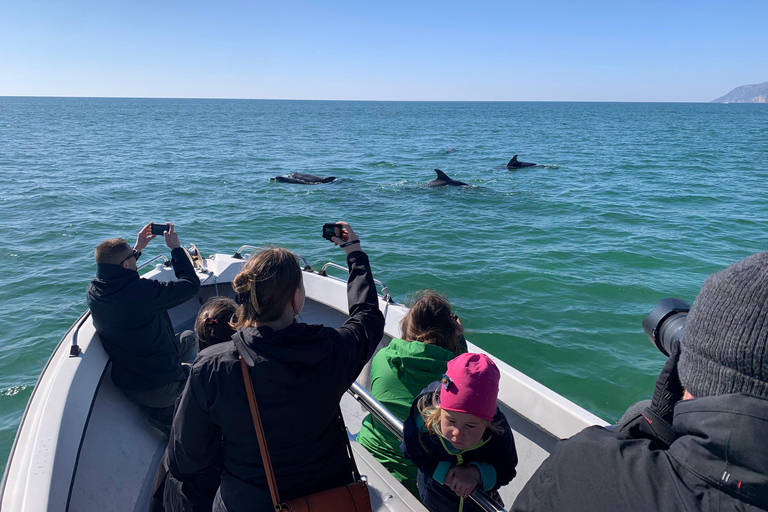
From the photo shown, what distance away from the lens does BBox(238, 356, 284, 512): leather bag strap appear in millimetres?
2072

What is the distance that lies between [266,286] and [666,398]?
1.55 meters

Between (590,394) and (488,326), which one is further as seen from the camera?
(488,326)

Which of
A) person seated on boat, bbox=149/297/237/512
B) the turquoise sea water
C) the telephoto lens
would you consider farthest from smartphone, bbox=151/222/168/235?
the turquoise sea water

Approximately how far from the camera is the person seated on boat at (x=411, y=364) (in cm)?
309

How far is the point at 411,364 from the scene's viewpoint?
3.10 m

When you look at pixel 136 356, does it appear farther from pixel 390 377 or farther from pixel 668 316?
pixel 668 316

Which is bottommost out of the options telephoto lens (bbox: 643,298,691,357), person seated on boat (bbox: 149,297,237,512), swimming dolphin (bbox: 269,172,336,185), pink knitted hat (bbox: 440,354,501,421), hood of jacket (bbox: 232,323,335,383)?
swimming dolphin (bbox: 269,172,336,185)

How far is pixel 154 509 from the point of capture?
309 cm

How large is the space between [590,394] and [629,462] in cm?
657

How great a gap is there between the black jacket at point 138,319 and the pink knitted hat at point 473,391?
2965 millimetres

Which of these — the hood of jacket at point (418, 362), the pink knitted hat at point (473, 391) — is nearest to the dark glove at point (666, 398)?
the pink knitted hat at point (473, 391)

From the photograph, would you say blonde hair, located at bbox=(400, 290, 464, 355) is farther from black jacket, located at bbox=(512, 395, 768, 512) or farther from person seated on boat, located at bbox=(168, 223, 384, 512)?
black jacket, located at bbox=(512, 395, 768, 512)

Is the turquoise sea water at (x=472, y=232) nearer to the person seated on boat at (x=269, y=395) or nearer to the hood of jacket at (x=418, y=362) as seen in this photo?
the hood of jacket at (x=418, y=362)

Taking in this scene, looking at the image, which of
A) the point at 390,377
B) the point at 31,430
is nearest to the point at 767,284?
the point at 390,377
